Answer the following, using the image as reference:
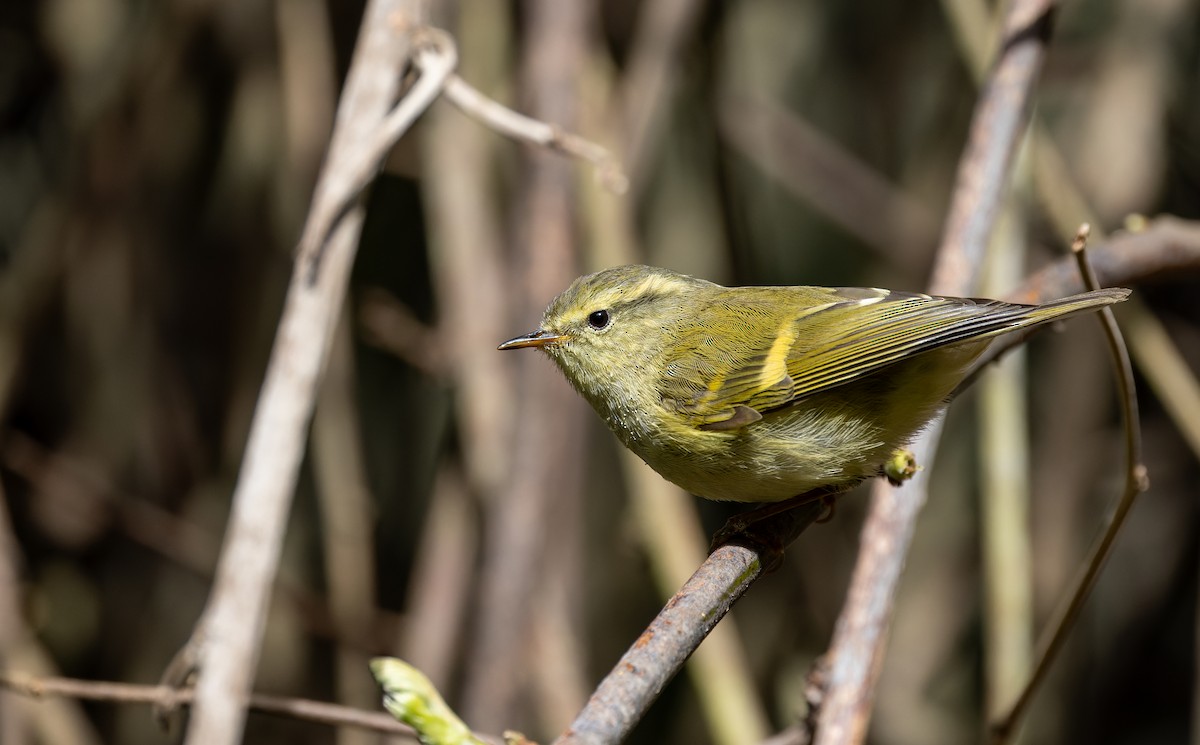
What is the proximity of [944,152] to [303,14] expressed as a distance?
86.1 inches

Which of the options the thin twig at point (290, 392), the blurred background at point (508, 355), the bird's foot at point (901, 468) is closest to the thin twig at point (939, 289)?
the bird's foot at point (901, 468)

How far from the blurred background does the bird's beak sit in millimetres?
450

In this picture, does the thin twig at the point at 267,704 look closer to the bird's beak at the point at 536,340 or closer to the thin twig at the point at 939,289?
the thin twig at the point at 939,289

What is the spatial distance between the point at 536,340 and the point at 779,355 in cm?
54

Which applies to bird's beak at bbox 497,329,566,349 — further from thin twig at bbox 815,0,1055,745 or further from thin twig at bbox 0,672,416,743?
thin twig at bbox 0,672,416,743

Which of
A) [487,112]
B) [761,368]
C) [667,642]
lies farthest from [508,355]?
[667,642]

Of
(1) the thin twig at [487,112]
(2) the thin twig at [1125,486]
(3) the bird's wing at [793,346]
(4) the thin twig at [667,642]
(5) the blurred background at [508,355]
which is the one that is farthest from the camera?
(5) the blurred background at [508,355]

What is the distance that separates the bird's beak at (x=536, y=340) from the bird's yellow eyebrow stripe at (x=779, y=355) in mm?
483

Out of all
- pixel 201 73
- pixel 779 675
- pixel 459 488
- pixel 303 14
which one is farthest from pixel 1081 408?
pixel 201 73

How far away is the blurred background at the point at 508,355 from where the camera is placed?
11.2 ft

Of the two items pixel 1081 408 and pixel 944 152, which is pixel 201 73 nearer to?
pixel 944 152

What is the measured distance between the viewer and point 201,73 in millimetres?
4074

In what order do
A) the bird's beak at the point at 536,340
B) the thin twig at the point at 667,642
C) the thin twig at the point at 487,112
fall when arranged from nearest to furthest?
1. the thin twig at the point at 667,642
2. the thin twig at the point at 487,112
3. the bird's beak at the point at 536,340

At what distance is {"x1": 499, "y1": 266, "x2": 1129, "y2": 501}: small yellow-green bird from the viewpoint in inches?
92.0
